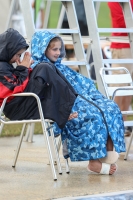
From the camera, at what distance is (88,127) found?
16.7ft

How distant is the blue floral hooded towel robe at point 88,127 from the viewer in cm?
509

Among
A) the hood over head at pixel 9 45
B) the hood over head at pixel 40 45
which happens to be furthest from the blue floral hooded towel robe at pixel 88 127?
the hood over head at pixel 9 45

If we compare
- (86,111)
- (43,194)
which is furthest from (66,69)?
(43,194)

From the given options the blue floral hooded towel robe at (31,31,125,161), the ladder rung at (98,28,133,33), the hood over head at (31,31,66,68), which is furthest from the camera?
the ladder rung at (98,28,133,33)

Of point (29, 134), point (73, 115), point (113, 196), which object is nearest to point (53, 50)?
point (73, 115)

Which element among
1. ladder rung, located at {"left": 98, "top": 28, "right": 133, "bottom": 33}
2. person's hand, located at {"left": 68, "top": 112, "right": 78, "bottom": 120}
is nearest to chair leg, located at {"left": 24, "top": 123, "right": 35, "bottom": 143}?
ladder rung, located at {"left": 98, "top": 28, "right": 133, "bottom": 33}

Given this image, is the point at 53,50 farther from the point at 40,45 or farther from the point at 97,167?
the point at 97,167

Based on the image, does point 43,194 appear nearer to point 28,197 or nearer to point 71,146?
point 28,197

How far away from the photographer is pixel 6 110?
4.96 meters

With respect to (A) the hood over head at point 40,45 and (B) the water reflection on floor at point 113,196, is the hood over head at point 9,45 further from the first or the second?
(B) the water reflection on floor at point 113,196

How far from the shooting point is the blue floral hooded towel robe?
5.09 m

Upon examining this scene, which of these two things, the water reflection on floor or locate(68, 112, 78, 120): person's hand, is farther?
locate(68, 112, 78, 120): person's hand

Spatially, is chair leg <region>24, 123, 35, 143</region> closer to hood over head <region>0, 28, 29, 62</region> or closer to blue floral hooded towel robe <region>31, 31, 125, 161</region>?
blue floral hooded towel robe <region>31, 31, 125, 161</region>

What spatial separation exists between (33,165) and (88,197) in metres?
1.52
